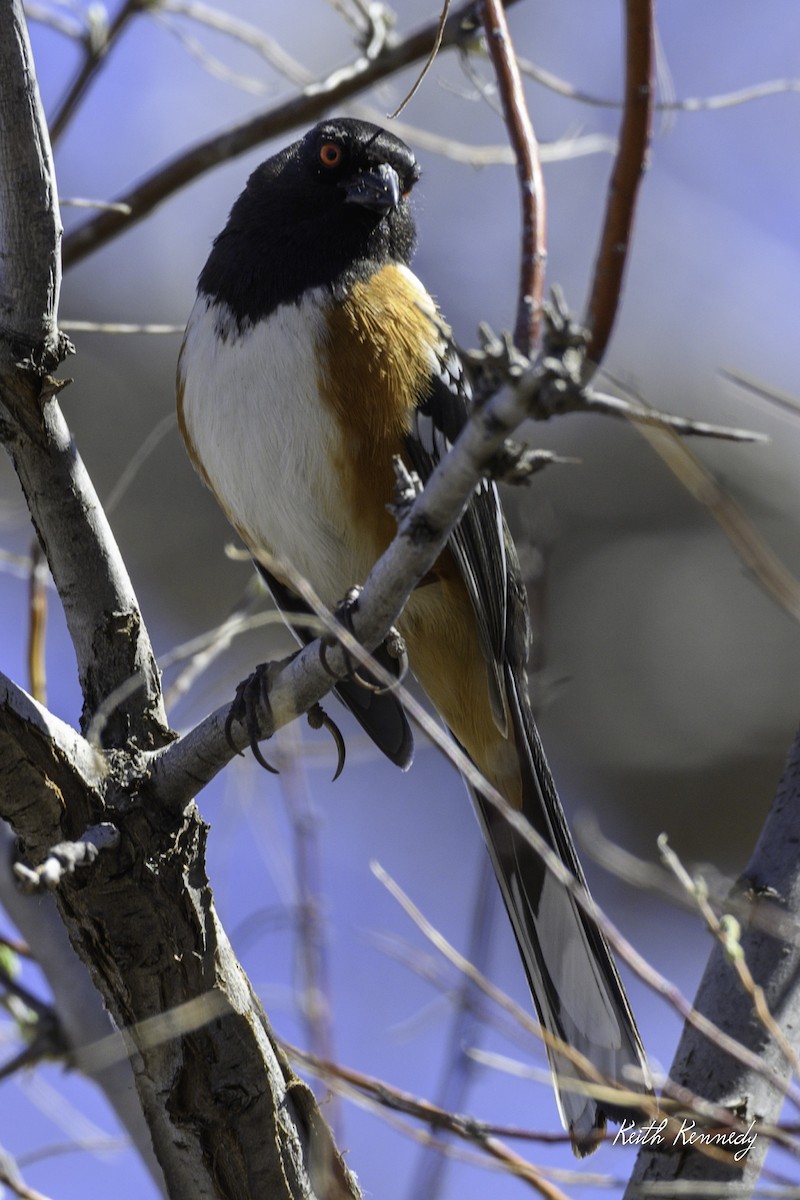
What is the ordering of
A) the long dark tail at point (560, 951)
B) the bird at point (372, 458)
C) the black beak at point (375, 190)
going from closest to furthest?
the long dark tail at point (560, 951), the bird at point (372, 458), the black beak at point (375, 190)

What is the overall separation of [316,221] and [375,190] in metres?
0.13

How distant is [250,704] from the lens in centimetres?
174

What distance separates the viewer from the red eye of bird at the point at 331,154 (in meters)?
2.49

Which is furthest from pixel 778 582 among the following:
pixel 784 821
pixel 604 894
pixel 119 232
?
pixel 604 894

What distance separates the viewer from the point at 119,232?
271cm

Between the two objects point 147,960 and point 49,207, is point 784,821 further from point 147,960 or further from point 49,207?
point 49,207

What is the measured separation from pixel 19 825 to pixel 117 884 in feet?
0.48

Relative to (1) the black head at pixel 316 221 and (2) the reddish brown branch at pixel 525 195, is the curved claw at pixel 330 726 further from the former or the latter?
(2) the reddish brown branch at pixel 525 195

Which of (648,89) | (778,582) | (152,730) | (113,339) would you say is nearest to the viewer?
(648,89)

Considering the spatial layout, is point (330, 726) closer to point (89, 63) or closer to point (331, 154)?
point (331, 154)

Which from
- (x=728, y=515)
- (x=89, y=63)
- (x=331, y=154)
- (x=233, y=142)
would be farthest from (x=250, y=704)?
(x=89, y=63)

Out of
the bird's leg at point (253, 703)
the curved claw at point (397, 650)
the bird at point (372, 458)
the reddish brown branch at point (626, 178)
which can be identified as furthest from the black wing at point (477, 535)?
the reddish brown branch at point (626, 178)

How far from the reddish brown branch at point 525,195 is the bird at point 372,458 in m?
0.90

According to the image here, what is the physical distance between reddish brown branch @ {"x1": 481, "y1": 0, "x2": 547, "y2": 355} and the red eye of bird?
1350 mm
